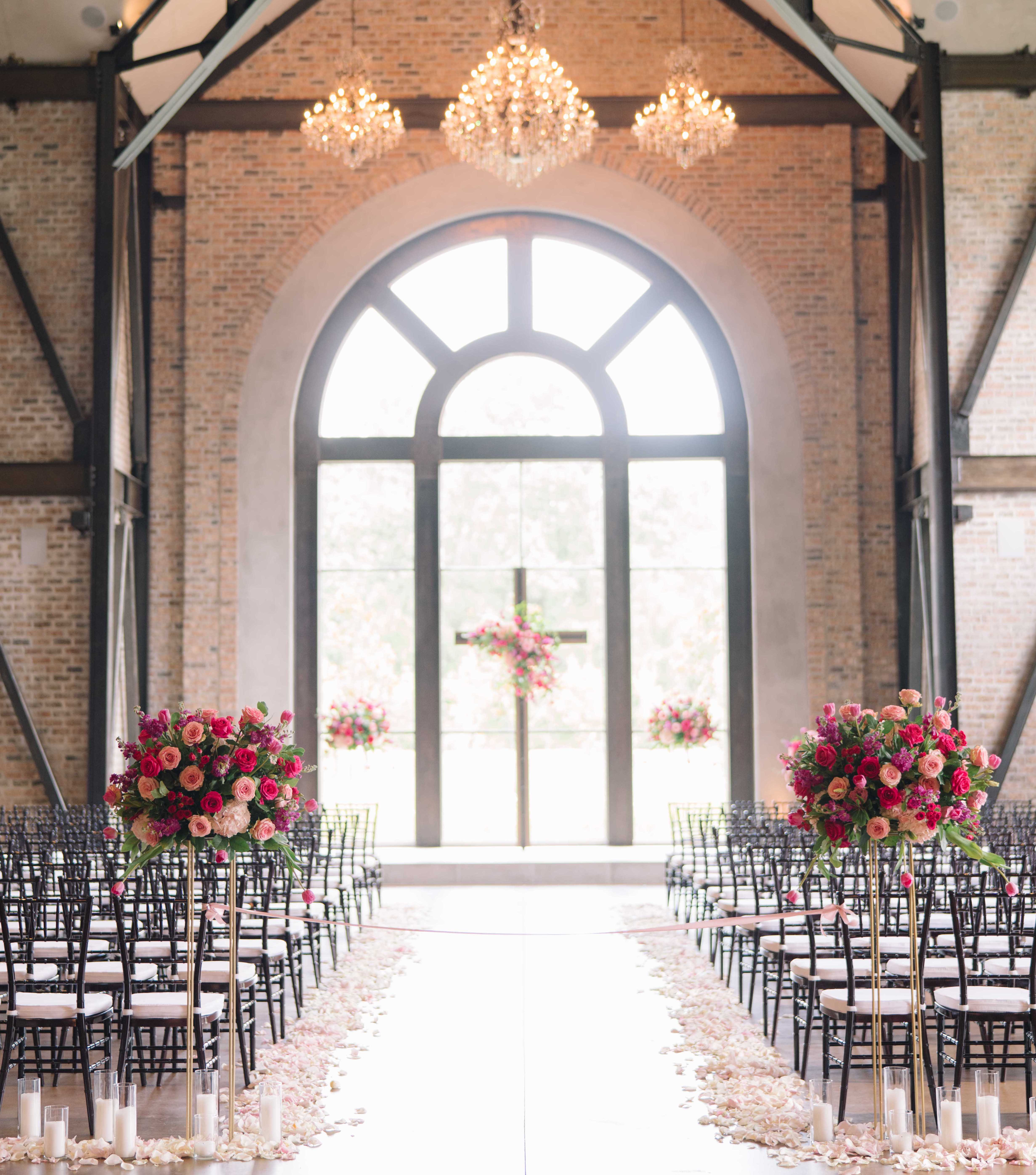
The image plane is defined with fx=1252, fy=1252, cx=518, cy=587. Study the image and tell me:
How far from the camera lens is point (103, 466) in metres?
12.7

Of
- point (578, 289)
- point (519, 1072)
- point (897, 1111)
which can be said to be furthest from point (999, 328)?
point (897, 1111)

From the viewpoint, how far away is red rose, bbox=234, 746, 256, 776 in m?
5.12

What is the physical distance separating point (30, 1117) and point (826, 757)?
11.5 ft

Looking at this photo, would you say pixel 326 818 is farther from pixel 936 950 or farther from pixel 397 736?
pixel 936 950

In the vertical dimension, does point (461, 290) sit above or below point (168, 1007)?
above

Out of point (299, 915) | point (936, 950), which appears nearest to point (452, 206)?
point (299, 915)

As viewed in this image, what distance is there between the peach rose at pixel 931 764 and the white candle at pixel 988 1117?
1.25 meters

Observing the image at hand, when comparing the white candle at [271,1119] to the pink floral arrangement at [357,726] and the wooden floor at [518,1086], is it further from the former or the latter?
the pink floral arrangement at [357,726]

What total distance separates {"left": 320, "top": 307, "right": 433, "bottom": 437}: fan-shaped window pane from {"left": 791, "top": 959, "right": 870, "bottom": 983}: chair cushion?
9.39m

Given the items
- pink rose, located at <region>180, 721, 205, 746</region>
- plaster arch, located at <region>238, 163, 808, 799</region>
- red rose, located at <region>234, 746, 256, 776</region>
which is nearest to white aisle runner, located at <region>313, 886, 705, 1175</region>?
red rose, located at <region>234, 746, 256, 776</region>

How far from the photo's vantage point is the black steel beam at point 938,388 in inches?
476

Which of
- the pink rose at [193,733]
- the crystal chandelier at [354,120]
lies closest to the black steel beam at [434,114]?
the crystal chandelier at [354,120]

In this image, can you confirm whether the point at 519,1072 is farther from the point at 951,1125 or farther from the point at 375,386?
the point at 375,386

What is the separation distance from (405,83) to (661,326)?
400 centimetres
